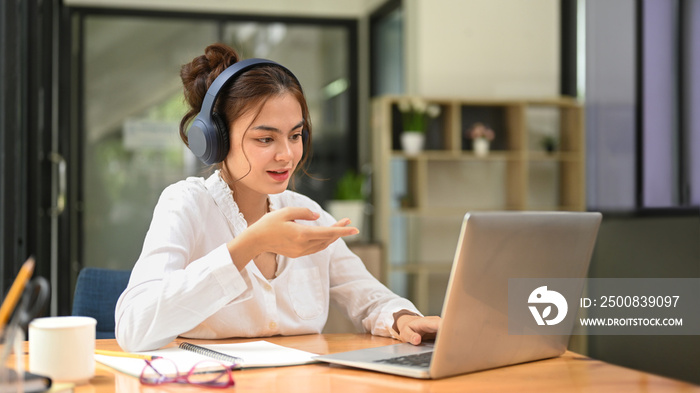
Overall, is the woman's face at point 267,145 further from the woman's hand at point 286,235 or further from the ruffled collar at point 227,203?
the woman's hand at point 286,235

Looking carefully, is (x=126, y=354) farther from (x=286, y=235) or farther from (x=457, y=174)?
(x=457, y=174)

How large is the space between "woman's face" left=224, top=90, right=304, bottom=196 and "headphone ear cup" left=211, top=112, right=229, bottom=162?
0.02 m

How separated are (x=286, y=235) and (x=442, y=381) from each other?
0.33 metres

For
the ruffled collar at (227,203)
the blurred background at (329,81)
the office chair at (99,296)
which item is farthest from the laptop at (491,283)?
the blurred background at (329,81)

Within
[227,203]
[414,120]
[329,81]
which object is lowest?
[227,203]

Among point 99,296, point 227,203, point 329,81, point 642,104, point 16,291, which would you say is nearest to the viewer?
point 16,291

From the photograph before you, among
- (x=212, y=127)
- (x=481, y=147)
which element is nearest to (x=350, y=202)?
(x=481, y=147)

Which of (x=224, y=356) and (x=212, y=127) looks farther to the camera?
(x=212, y=127)

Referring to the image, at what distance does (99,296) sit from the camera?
1.76 m

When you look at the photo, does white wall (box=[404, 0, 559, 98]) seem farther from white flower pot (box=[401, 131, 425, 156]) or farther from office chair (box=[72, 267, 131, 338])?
office chair (box=[72, 267, 131, 338])

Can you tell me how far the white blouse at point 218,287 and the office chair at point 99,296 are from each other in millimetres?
325

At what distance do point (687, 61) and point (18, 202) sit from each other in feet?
8.30

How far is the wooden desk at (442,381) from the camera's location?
1.02 m

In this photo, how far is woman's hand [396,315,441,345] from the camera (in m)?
1.35
